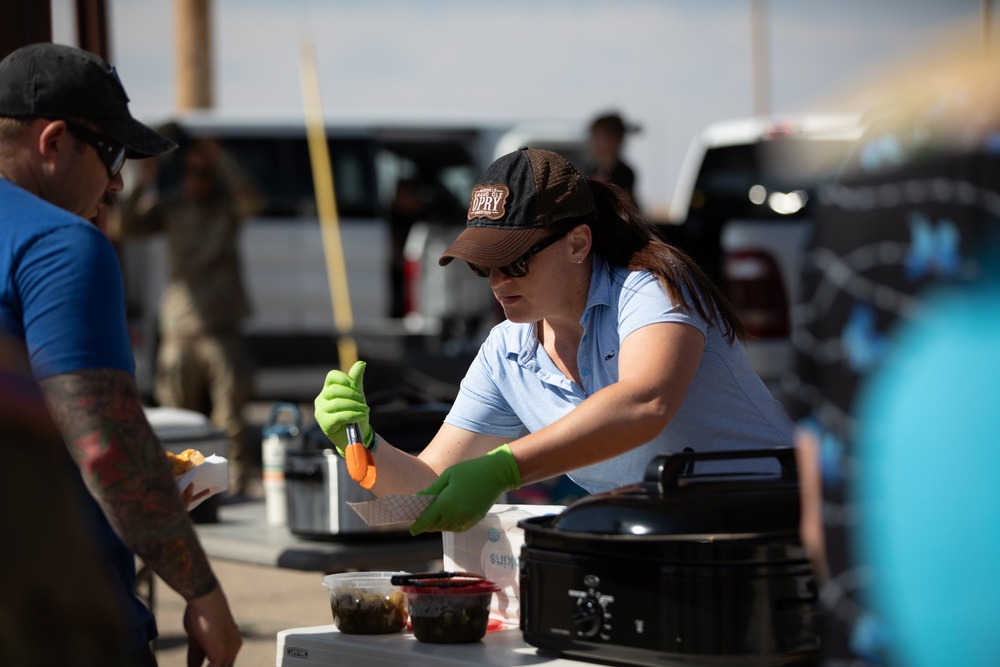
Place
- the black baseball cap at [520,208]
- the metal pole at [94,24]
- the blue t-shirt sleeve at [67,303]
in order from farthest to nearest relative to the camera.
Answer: the metal pole at [94,24] → the black baseball cap at [520,208] → the blue t-shirt sleeve at [67,303]

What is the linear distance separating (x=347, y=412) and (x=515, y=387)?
37 cm

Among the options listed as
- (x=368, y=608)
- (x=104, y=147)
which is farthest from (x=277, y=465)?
(x=104, y=147)

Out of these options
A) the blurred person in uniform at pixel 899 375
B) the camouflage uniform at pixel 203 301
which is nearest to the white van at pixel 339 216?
the camouflage uniform at pixel 203 301

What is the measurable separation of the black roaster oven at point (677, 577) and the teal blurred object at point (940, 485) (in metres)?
0.57

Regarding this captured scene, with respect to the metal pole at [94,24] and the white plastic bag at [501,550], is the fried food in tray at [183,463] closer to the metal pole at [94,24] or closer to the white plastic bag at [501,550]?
the white plastic bag at [501,550]

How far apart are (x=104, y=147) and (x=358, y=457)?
76cm

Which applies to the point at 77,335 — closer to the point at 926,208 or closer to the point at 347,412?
the point at 347,412

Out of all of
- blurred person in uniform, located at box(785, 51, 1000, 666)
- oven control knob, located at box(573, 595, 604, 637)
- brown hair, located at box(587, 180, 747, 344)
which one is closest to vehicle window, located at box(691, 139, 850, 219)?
brown hair, located at box(587, 180, 747, 344)

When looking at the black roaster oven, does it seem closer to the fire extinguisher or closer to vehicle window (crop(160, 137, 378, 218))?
the fire extinguisher

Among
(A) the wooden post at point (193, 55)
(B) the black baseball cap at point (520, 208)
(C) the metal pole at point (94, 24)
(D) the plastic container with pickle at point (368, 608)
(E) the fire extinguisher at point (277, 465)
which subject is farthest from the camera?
(A) the wooden post at point (193, 55)

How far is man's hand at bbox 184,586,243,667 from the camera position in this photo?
1914 millimetres

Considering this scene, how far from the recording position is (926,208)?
1281 millimetres

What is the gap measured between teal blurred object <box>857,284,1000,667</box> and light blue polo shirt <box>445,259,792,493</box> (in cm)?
105

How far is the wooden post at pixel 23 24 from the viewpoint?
3633 millimetres
